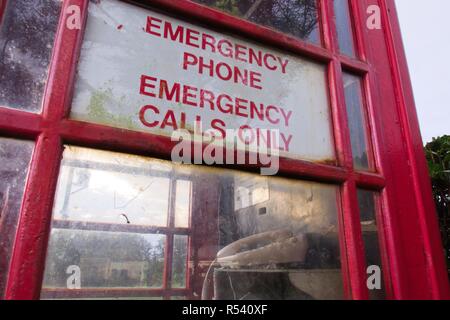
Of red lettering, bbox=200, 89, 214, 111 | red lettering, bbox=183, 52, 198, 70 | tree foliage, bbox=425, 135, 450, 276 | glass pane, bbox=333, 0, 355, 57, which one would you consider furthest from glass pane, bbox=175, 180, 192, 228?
tree foliage, bbox=425, 135, 450, 276

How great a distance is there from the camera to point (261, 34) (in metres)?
1.19

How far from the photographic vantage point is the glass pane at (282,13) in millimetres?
1229

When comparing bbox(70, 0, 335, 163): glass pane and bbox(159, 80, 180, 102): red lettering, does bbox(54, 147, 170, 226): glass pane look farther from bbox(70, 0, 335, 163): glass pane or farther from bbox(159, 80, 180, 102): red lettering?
bbox(159, 80, 180, 102): red lettering

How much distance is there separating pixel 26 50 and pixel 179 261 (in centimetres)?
69

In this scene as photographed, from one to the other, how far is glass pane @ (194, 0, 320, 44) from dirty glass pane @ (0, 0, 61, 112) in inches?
21.8

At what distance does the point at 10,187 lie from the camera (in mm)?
726

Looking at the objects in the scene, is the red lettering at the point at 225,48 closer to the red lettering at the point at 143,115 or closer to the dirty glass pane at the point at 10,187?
the red lettering at the point at 143,115

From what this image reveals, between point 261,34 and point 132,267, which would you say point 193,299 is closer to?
point 132,267

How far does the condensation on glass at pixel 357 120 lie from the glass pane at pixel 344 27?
0.43 ft

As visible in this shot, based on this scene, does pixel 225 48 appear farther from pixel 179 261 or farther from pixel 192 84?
pixel 179 261

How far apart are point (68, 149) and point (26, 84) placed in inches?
7.6

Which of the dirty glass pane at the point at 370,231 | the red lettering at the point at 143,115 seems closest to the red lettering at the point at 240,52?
the red lettering at the point at 143,115

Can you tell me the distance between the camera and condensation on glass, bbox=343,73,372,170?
1.19 m

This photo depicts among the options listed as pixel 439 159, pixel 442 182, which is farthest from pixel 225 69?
pixel 439 159
